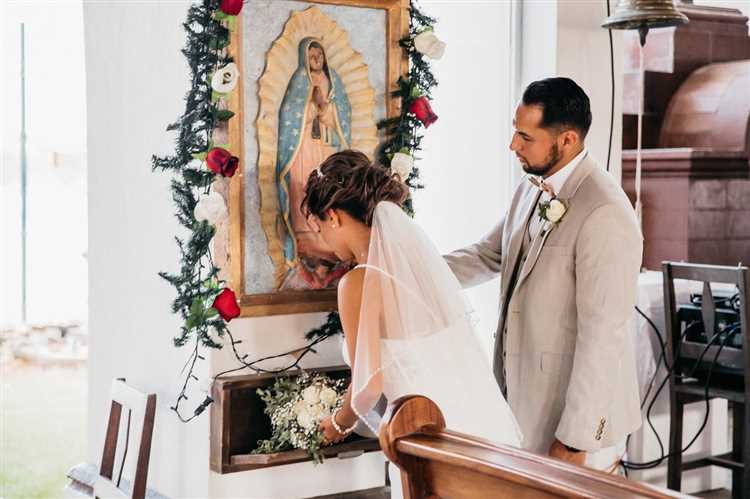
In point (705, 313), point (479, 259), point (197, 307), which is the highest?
point (479, 259)

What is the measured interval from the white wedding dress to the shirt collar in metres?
0.41

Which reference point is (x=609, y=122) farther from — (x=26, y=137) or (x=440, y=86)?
(x=26, y=137)

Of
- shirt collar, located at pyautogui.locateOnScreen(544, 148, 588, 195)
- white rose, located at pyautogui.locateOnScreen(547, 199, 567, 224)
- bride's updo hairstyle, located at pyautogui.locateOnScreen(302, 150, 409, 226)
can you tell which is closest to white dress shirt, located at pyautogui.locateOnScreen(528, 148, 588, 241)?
shirt collar, located at pyautogui.locateOnScreen(544, 148, 588, 195)

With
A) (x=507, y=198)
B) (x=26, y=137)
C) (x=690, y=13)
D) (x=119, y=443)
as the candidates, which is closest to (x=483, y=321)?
(x=507, y=198)

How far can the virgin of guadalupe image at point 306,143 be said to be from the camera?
323 centimetres

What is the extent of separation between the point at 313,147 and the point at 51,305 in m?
4.10

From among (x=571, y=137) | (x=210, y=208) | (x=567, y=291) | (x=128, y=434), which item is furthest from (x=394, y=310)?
(x=128, y=434)

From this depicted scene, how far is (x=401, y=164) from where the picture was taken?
11.0 ft

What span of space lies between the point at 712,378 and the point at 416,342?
194 cm

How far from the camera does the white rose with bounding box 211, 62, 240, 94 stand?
300 cm

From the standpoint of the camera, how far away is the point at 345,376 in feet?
11.0

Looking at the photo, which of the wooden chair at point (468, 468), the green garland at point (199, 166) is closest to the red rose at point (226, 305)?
the green garland at point (199, 166)

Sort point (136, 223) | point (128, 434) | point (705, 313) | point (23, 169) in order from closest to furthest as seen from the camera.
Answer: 1. point (128, 434)
2. point (136, 223)
3. point (705, 313)
4. point (23, 169)

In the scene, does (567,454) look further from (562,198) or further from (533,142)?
(533,142)
